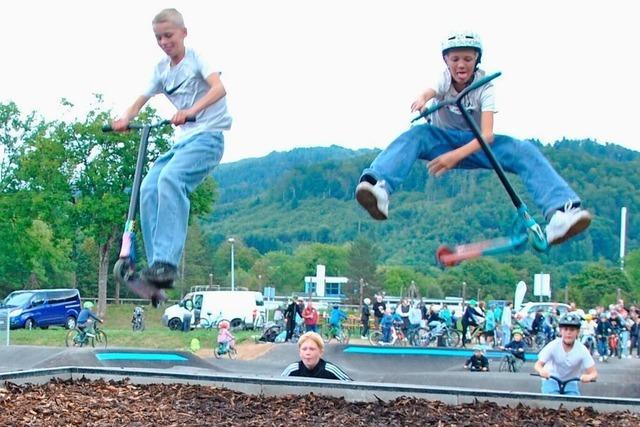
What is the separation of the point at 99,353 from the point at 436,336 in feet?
53.8

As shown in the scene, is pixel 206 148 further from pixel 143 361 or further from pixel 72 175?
pixel 143 361

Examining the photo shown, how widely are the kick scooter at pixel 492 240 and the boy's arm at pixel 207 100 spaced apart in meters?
1.74

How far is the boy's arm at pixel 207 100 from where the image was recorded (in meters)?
7.97

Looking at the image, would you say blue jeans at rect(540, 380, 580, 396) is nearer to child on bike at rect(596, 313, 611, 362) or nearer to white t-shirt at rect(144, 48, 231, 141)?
white t-shirt at rect(144, 48, 231, 141)

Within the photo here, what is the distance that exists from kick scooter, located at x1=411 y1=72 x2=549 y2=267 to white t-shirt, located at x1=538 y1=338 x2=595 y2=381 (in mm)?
1988

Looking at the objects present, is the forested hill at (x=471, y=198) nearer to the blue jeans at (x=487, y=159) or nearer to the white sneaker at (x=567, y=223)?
the blue jeans at (x=487, y=159)

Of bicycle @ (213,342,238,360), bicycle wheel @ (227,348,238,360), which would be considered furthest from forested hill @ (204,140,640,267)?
bicycle wheel @ (227,348,238,360)

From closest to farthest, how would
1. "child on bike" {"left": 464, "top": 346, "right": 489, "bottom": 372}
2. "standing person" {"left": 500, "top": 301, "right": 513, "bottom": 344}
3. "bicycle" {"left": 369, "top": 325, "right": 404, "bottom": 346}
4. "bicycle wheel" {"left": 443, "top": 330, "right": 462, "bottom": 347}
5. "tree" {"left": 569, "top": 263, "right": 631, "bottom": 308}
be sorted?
"child on bike" {"left": 464, "top": 346, "right": 489, "bottom": 372}, "standing person" {"left": 500, "top": 301, "right": 513, "bottom": 344}, "bicycle" {"left": 369, "top": 325, "right": 404, "bottom": 346}, "bicycle wheel" {"left": 443, "top": 330, "right": 462, "bottom": 347}, "tree" {"left": 569, "top": 263, "right": 631, "bottom": 308}

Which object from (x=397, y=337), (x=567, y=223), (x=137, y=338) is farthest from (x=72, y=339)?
(x=567, y=223)

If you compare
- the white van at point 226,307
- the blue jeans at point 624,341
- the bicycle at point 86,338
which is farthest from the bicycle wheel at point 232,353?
the white van at point 226,307

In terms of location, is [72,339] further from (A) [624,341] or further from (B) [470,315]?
(A) [624,341]

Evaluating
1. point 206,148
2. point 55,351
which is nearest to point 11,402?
point 206,148

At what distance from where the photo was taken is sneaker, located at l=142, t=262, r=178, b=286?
7730mm

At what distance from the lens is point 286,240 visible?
121750 mm
